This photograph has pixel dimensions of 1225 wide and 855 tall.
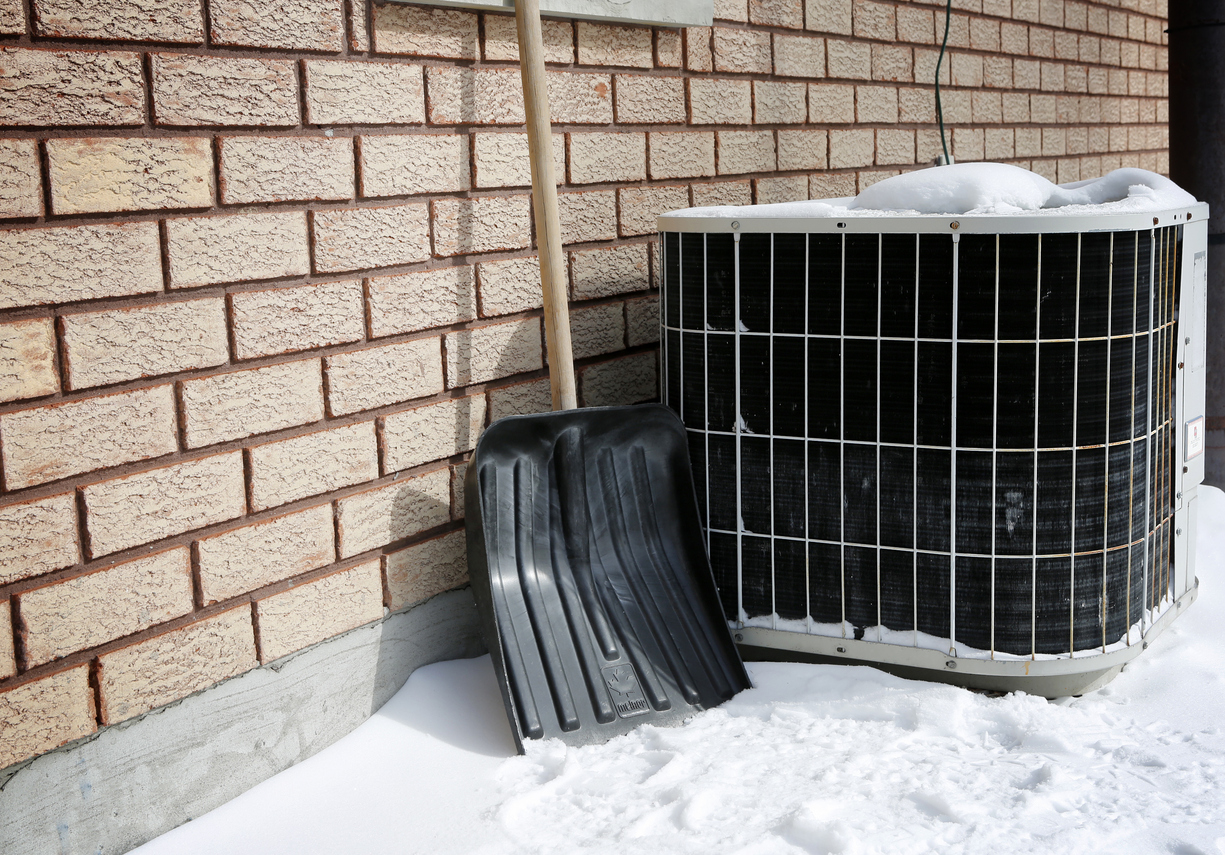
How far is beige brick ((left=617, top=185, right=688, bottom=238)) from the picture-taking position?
2.97 m

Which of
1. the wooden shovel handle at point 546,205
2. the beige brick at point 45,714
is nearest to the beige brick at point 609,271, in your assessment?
the wooden shovel handle at point 546,205

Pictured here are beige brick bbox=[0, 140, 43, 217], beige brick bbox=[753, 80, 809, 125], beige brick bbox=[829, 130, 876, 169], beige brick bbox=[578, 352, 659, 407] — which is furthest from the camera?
beige brick bbox=[829, 130, 876, 169]

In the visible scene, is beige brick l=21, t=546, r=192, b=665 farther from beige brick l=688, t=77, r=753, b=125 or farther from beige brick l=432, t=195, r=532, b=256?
beige brick l=688, t=77, r=753, b=125

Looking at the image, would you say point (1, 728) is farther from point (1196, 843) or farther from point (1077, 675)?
point (1077, 675)

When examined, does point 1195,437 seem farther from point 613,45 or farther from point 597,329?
point 613,45

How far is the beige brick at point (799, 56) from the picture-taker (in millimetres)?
3449

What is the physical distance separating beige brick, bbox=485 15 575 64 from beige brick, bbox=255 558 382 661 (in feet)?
4.04

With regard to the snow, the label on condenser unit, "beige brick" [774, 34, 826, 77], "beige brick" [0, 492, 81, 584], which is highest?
"beige brick" [774, 34, 826, 77]

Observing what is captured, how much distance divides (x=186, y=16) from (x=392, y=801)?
149 cm

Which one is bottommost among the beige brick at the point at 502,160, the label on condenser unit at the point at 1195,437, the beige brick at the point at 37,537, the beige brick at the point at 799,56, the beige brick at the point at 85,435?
the label on condenser unit at the point at 1195,437

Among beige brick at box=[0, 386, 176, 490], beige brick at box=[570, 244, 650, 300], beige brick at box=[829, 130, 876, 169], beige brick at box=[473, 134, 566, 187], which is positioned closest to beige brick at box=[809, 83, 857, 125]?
beige brick at box=[829, 130, 876, 169]

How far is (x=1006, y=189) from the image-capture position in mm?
2398

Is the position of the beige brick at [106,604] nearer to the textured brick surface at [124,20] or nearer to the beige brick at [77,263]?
the beige brick at [77,263]

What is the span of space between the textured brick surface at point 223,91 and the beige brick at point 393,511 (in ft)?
2.63
